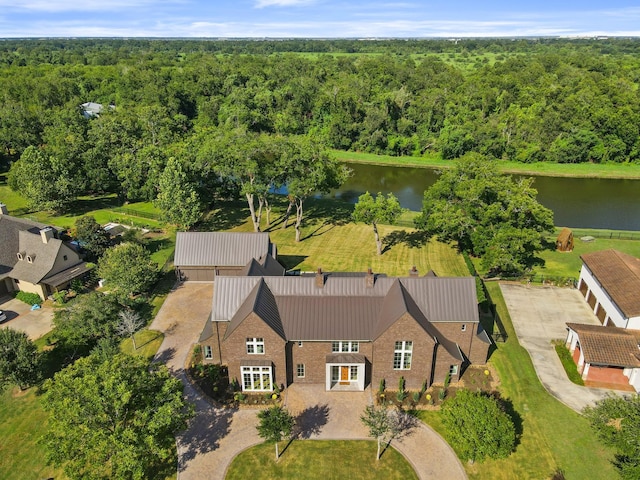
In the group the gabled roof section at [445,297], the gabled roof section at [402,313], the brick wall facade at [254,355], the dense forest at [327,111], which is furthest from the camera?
the dense forest at [327,111]

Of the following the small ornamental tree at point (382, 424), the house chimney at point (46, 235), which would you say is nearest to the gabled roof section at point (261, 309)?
the small ornamental tree at point (382, 424)

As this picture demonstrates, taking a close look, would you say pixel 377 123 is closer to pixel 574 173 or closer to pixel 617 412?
pixel 574 173

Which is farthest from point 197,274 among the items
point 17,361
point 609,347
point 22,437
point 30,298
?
point 609,347

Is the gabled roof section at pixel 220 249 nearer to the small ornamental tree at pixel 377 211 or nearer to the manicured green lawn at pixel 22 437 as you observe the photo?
the small ornamental tree at pixel 377 211

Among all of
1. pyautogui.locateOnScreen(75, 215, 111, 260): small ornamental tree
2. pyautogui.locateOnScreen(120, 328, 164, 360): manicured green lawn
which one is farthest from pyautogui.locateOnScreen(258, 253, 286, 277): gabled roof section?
pyautogui.locateOnScreen(75, 215, 111, 260): small ornamental tree

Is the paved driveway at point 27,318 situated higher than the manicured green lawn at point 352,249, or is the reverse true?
the paved driveway at point 27,318

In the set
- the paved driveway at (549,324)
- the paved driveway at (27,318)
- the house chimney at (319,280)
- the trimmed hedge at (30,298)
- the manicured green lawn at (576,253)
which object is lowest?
the manicured green lawn at (576,253)

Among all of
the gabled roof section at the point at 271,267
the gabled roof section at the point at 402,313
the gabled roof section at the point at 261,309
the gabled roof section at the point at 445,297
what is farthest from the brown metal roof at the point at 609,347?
the gabled roof section at the point at 271,267

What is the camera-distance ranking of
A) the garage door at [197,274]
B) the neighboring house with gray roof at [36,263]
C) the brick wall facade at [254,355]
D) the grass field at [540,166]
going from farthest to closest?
the grass field at [540,166], the garage door at [197,274], the neighboring house with gray roof at [36,263], the brick wall facade at [254,355]

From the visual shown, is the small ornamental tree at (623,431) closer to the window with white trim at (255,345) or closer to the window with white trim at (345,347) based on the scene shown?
the window with white trim at (345,347)

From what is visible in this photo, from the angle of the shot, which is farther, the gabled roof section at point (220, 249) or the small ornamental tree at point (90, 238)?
the small ornamental tree at point (90, 238)
